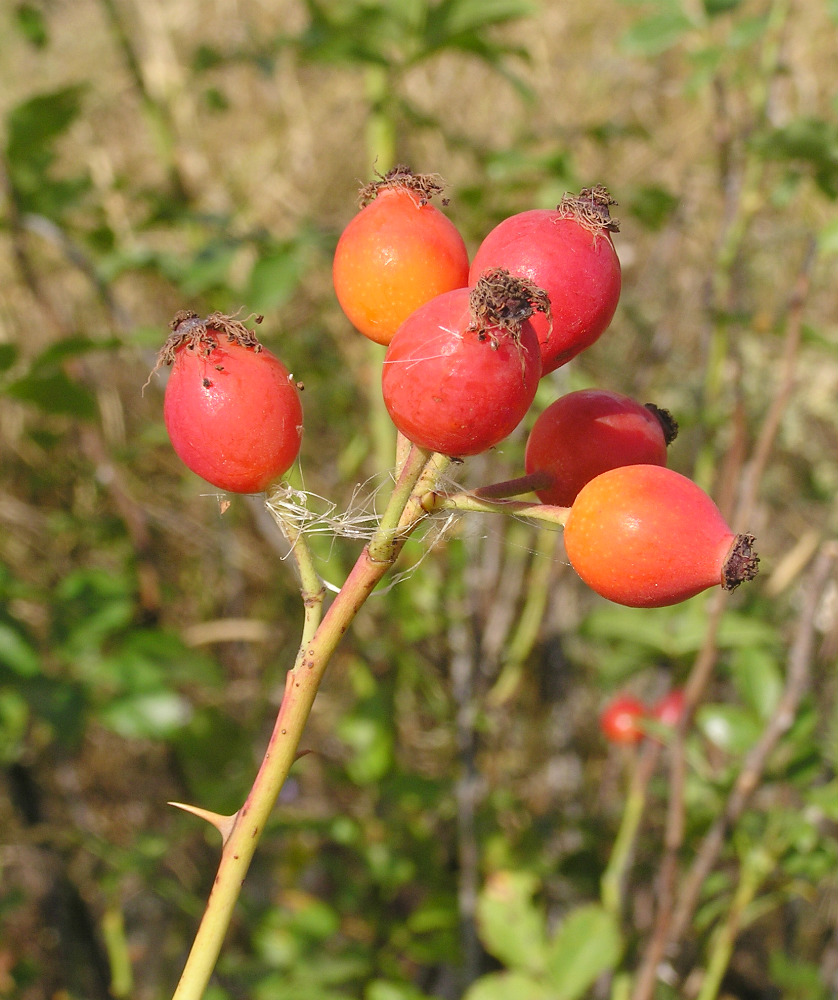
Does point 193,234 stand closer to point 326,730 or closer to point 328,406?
point 328,406

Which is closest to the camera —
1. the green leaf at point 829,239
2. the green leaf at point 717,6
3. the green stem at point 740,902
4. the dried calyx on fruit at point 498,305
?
the dried calyx on fruit at point 498,305

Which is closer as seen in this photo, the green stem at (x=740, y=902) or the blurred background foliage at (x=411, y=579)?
the green stem at (x=740, y=902)

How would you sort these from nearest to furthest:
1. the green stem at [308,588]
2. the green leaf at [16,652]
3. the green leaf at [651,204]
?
the green stem at [308,588], the green leaf at [16,652], the green leaf at [651,204]

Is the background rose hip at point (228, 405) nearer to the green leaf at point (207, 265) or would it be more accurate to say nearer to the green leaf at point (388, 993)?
the green leaf at point (207, 265)

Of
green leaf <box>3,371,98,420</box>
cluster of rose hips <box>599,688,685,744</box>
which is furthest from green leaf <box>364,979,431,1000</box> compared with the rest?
green leaf <box>3,371,98,420</box>

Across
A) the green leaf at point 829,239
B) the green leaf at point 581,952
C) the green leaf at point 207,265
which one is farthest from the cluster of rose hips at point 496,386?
the green leaf at point 581,952

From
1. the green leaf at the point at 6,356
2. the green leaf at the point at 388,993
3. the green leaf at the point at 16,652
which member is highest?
the green leaf at the point at 6,356
